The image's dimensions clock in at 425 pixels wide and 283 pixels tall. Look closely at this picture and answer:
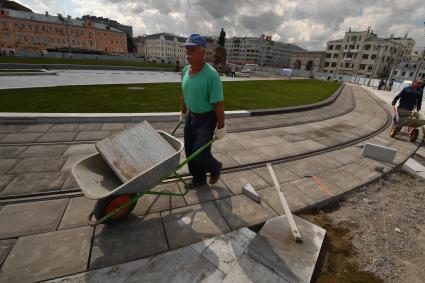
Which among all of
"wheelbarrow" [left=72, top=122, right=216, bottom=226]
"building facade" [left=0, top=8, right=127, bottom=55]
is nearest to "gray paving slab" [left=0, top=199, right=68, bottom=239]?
"wheelbarrow" [left=72, top=122, right=216, bottom=226]

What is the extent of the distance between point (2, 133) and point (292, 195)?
6.76 meters

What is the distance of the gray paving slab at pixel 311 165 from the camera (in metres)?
4.61

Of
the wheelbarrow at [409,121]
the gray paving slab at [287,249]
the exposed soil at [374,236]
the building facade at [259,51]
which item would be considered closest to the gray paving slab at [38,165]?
the gray paving slab at [287,249]

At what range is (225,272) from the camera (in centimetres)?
224

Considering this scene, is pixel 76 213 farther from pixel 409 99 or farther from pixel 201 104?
pixel 409 99

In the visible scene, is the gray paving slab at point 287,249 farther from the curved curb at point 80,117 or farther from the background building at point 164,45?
the background building at point 164,45

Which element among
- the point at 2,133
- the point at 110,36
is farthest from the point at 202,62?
the point at 110,36

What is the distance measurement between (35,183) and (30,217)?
89 cm

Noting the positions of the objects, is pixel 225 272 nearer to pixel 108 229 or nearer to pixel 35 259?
pixel 108 229

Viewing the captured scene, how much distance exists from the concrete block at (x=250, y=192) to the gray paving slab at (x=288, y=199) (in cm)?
15

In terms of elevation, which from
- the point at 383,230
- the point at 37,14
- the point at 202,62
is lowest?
the point at 383,230

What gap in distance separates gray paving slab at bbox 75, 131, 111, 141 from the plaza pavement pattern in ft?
0.08

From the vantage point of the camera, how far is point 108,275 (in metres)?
2.11

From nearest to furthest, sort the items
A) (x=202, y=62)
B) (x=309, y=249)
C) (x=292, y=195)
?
(x=309, y=249)
(x=202, y=62)
(x=292, y=195)
